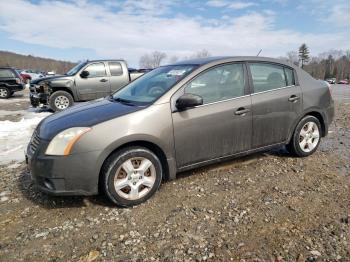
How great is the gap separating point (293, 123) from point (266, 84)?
30.1 inches

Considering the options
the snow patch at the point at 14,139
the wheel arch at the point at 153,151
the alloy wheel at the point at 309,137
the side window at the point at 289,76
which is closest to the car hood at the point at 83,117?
the wheel arch at the point at 153,151

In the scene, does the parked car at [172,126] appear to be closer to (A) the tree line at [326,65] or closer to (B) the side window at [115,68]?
(B) the side window at [115,68]

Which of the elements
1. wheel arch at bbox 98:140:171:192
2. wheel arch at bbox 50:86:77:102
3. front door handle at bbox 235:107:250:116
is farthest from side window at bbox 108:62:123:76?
wheel arch at bbox 98:140:171:192

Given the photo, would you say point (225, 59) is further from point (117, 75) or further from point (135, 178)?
point (117, 75)

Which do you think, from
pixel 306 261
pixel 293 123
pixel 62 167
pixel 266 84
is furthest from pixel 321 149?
pixel 62 167

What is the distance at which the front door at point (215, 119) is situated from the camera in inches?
142

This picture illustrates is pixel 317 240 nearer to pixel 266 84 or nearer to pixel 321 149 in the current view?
pixel 266 84

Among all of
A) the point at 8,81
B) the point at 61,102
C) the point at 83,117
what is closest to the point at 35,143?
the point at 83,117

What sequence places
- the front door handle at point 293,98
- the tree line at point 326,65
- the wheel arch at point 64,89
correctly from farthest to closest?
the tree line at point 326,65 < the wheel arch at point 64,89 < the front door handle at point 293,98

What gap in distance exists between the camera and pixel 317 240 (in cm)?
269

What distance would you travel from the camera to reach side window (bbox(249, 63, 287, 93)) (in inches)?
165

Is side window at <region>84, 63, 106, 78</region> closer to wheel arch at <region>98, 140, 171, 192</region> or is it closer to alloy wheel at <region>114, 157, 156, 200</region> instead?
wheel arch at <region>98, 140, 171, 192</region>

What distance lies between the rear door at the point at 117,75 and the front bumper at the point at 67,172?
26.3 feet

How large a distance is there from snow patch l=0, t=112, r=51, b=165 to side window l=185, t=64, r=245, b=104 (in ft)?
11.2
